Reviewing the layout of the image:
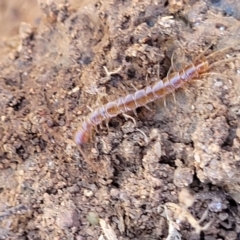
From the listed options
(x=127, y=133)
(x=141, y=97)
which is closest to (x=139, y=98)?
(x=141, y=97)

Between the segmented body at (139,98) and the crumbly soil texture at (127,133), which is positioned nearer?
the crumbly soil texture at (127,133)

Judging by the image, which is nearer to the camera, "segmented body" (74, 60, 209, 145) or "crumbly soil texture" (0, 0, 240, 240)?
"crumbly soil texture" (0, 0, 240, 240)

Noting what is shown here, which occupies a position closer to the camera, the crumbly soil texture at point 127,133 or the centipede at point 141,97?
the crumbly soil texture at point 127,133

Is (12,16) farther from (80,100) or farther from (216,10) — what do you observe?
(216,10)

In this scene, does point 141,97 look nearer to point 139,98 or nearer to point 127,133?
point 139,98
